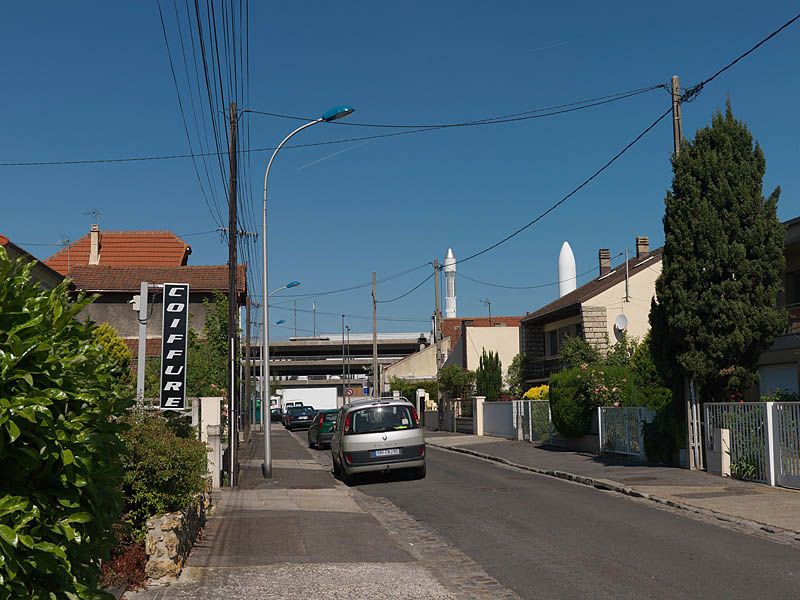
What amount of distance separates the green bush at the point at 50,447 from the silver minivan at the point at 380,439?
15573 millimetres

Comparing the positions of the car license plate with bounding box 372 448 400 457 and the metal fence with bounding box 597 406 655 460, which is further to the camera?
the metal fence with bounding box 597 406 655 460

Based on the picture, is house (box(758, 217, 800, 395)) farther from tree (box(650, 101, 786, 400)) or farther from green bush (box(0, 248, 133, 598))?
green bush (box(0, 248, 133, 598))

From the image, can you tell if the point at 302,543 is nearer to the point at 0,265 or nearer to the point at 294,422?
the point at 0,265

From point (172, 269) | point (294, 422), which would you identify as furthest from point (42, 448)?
point (294, 422)

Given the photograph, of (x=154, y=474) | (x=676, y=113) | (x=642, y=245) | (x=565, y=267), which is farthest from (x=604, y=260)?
(x=565, y=267)

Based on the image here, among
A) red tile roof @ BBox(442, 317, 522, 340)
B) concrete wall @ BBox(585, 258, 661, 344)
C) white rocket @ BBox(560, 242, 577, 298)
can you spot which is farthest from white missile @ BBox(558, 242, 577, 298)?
concrete wall @ BBox(585, 258, 661, 344)

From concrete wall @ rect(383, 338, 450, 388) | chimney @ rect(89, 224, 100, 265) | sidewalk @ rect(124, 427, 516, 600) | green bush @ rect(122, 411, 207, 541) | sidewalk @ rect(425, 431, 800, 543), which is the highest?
chimney @ rect(89, 224, 100, 265)

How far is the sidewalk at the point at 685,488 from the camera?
12.5m

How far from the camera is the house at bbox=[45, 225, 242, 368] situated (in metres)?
49.6

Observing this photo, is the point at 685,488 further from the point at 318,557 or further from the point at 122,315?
the point at 122,315

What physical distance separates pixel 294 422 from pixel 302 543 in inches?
1931

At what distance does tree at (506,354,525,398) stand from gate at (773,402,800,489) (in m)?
27.3

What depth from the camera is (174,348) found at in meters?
17.4

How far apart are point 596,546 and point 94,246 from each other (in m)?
52.6
